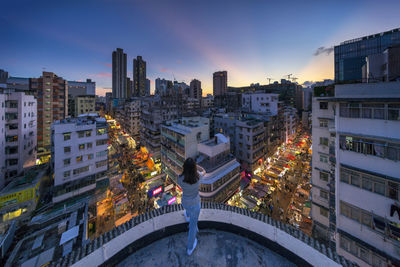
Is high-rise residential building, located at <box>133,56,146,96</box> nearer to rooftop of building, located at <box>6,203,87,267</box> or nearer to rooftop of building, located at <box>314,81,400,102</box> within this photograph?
rooftop of building, located at <box>6,203,87,267</box>

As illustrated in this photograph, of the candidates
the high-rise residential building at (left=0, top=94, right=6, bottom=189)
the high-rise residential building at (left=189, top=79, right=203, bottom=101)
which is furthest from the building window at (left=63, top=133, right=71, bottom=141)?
the high-rise residential building at (left=189, top=79, right=203, bottom=101)

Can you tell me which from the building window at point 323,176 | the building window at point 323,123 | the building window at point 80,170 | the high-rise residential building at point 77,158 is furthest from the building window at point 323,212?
the building window at point 80,170

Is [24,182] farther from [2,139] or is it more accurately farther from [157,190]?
[157,190]

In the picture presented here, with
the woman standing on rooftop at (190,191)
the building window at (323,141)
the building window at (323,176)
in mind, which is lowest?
the building window at (323,176)

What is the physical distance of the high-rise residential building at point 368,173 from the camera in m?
8.22

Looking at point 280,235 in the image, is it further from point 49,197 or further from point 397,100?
point 49,197

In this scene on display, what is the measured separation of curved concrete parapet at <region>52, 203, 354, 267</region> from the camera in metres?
5.40

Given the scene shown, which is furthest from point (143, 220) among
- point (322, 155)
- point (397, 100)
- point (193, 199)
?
point (322, 155)

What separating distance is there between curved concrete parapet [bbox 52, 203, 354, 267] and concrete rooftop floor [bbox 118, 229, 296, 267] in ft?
0.95

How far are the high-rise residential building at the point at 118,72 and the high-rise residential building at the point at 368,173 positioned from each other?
8655 inches

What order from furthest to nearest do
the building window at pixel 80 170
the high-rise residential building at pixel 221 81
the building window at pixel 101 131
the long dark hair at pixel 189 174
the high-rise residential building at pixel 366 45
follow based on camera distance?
the high-rise residential building at pixel 221 81
the high-rise residential building at pixel 366 45
the building window at pixel 101 131
the building window at pixel 80 170
the long dark hair at pixel 189 174

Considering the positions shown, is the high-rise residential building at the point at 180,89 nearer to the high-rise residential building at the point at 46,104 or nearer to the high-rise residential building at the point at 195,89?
the high-rise residential building at the point at 195,89

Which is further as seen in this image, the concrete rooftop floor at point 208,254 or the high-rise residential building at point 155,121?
the high-rise residential building at point 155,121

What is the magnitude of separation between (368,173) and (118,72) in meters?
236
